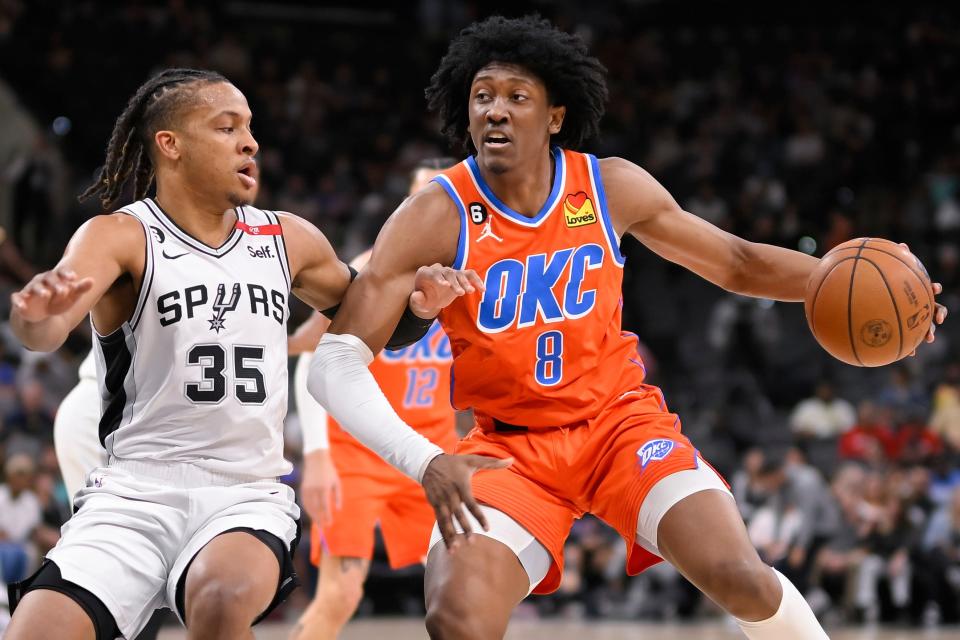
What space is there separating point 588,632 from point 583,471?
19.3 ft

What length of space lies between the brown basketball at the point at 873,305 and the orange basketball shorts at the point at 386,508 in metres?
2.29

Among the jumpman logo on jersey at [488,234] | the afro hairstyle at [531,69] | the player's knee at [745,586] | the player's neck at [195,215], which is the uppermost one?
the afro hairstyle at [531,69]

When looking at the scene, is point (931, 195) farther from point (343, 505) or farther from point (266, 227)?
point (266, 227)

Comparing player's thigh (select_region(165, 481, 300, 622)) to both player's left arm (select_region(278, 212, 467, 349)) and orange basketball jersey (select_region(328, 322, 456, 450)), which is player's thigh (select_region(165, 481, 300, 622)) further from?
orange basketball jersey (select_region(328, 322, 456, 450))

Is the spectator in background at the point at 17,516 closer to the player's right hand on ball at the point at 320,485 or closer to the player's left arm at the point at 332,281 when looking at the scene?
the player's right hand on ball at the point at 320,485

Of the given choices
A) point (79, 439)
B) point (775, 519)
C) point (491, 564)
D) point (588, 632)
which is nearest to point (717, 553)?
point (491, 564)

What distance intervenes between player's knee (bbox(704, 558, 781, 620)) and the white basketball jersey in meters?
1.34

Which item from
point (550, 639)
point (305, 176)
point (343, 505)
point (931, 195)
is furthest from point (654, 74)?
point (343, 505)

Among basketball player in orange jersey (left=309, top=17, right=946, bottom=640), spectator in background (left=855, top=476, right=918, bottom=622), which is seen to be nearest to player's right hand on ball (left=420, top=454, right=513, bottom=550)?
basketball player in orange jersey (left=309, top=17, right=946, bottom=640)

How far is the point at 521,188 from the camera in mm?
4309

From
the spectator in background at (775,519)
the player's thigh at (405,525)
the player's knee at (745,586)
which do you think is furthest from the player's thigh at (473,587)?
the spectator in background at (775,519)

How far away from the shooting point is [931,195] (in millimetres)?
15336

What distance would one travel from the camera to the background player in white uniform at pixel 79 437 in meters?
5.05

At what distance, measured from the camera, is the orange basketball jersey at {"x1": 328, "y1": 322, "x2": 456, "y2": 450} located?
5980 mm
